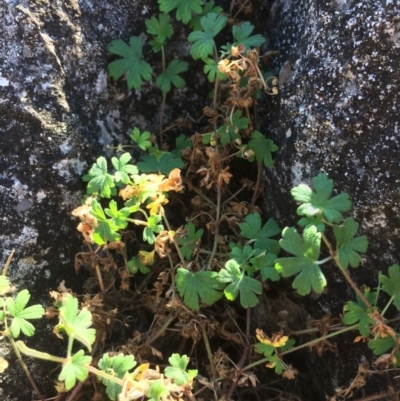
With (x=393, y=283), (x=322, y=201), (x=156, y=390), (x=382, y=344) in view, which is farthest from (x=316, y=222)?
(x=156, y=390)

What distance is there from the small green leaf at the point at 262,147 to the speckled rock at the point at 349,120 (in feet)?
0.10

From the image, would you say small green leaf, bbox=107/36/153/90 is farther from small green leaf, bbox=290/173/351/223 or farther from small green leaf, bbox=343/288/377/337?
small green leaf, bbox=343/288/377/337

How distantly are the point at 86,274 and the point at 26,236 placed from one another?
250 mm

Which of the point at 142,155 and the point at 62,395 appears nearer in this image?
the point at 62,395

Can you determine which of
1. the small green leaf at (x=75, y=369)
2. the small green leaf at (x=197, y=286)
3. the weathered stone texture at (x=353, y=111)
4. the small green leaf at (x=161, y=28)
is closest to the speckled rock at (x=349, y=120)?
the weathered stone texture at (x=353, y=111)

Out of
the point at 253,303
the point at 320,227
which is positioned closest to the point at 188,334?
the point at 253,303

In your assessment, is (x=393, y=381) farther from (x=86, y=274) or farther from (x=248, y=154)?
(x=86, y=274)

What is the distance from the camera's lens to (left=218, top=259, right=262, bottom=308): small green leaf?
5.72 ft

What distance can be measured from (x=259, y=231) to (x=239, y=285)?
211 mm

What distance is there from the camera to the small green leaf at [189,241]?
188 centimetres

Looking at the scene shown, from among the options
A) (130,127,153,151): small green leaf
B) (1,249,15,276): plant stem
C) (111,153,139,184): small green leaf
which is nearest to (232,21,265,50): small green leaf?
(130,127,153,151): small green leaf

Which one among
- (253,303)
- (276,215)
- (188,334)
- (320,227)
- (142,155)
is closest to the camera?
(320,227)

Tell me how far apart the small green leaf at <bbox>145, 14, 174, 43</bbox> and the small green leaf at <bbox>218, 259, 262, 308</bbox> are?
860 mm

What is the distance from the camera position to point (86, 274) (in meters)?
2.03
